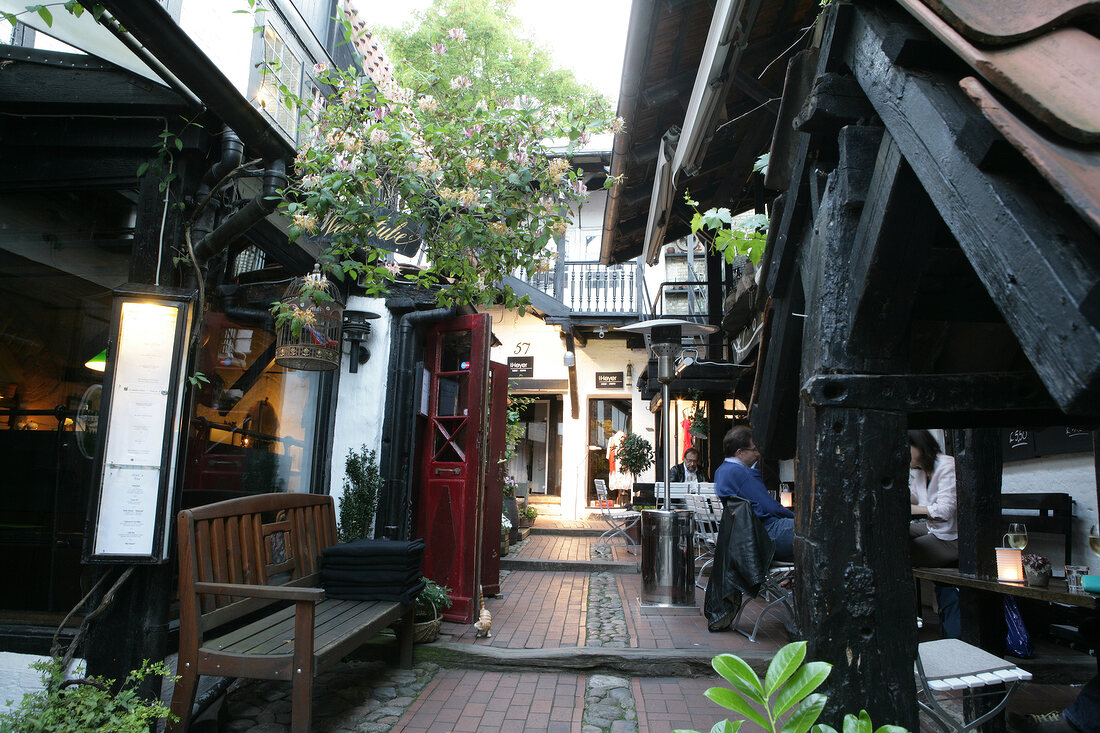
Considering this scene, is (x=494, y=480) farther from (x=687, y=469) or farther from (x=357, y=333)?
(x=687, y=469)

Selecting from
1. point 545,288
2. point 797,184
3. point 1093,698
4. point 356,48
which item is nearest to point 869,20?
point 797,184

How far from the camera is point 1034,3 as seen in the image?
0.97m

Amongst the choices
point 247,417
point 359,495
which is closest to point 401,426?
point 359,495

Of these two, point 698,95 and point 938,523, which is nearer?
point 698,95

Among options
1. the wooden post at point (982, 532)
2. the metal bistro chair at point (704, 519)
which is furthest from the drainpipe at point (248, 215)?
the metal bistro chair at point (704, 519)

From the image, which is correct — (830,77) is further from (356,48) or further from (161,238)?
(356,48)

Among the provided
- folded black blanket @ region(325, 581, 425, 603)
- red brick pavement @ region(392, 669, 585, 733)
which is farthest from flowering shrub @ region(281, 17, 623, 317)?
red brick pavement @ region(392, 669, 585, 733)

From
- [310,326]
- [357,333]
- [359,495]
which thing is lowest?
[359,495]

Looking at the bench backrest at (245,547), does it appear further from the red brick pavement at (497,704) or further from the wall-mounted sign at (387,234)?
the wall-mounted sign at (387,234)

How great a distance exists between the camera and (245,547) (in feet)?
11.5

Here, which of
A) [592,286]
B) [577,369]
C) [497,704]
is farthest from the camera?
[577,369]

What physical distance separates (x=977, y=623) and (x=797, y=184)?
3087 millimetres

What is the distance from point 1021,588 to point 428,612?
3630 mm

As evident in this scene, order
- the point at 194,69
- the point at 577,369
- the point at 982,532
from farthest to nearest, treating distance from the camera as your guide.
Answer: the point at 577,369 → the point at 982,532 → the point at 194,69
